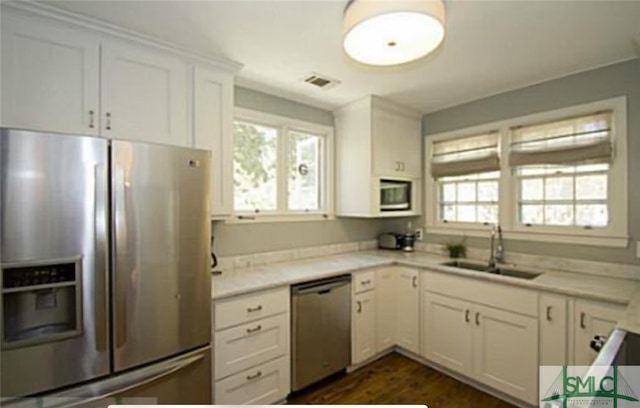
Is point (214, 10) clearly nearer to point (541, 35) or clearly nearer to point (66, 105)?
point (66, 105)

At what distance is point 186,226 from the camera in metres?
1.73

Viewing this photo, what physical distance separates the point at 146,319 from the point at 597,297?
2507mm

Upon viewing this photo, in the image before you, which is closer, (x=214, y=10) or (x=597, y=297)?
(x=214, y=10)

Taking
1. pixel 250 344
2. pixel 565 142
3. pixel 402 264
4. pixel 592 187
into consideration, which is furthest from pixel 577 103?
pixel 250 344

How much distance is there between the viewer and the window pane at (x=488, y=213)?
9.95 feet

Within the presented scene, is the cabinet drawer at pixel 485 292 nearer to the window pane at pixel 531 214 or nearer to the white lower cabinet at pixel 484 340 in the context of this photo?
the white lower cabinet at pixel 484 340

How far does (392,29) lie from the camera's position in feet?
4.76

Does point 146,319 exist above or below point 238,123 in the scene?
below

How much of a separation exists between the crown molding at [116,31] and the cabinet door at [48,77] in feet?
0.15

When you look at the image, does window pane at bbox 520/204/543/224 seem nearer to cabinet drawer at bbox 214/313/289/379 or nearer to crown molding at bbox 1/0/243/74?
cabinet drawer at bbox 214/313/289/379

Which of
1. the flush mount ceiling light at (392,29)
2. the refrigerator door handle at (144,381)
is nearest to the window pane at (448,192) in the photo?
the flush mount ceiling light at (392,29)

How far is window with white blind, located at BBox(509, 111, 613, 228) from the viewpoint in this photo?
7.94ft

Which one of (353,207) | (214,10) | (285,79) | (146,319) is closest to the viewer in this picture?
(146,319)

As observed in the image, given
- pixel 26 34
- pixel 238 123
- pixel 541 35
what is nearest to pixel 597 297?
pixel 541 35
